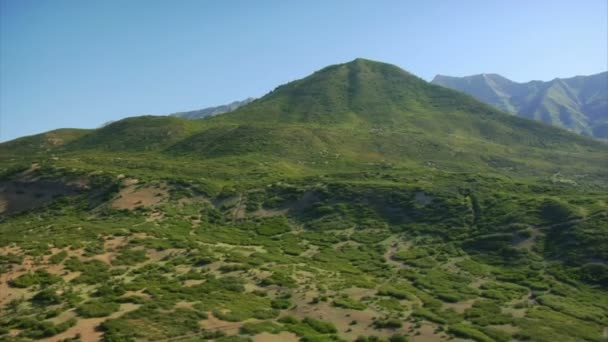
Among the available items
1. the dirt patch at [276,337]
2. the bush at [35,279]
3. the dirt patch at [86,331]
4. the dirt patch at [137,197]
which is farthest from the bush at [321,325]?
the dirt patch at [137,197]

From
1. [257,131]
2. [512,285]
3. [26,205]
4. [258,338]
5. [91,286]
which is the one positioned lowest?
[512,285]

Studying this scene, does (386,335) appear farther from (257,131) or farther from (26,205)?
(257,131)

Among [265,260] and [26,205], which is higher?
[26,205]

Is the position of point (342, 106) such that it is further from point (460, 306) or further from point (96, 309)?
point (96, 309)

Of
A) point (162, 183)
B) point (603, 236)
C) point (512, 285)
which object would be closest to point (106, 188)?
point (162, 183)

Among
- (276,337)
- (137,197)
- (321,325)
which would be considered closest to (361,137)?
(137,197)

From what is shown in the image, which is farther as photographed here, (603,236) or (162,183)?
(162,183)
